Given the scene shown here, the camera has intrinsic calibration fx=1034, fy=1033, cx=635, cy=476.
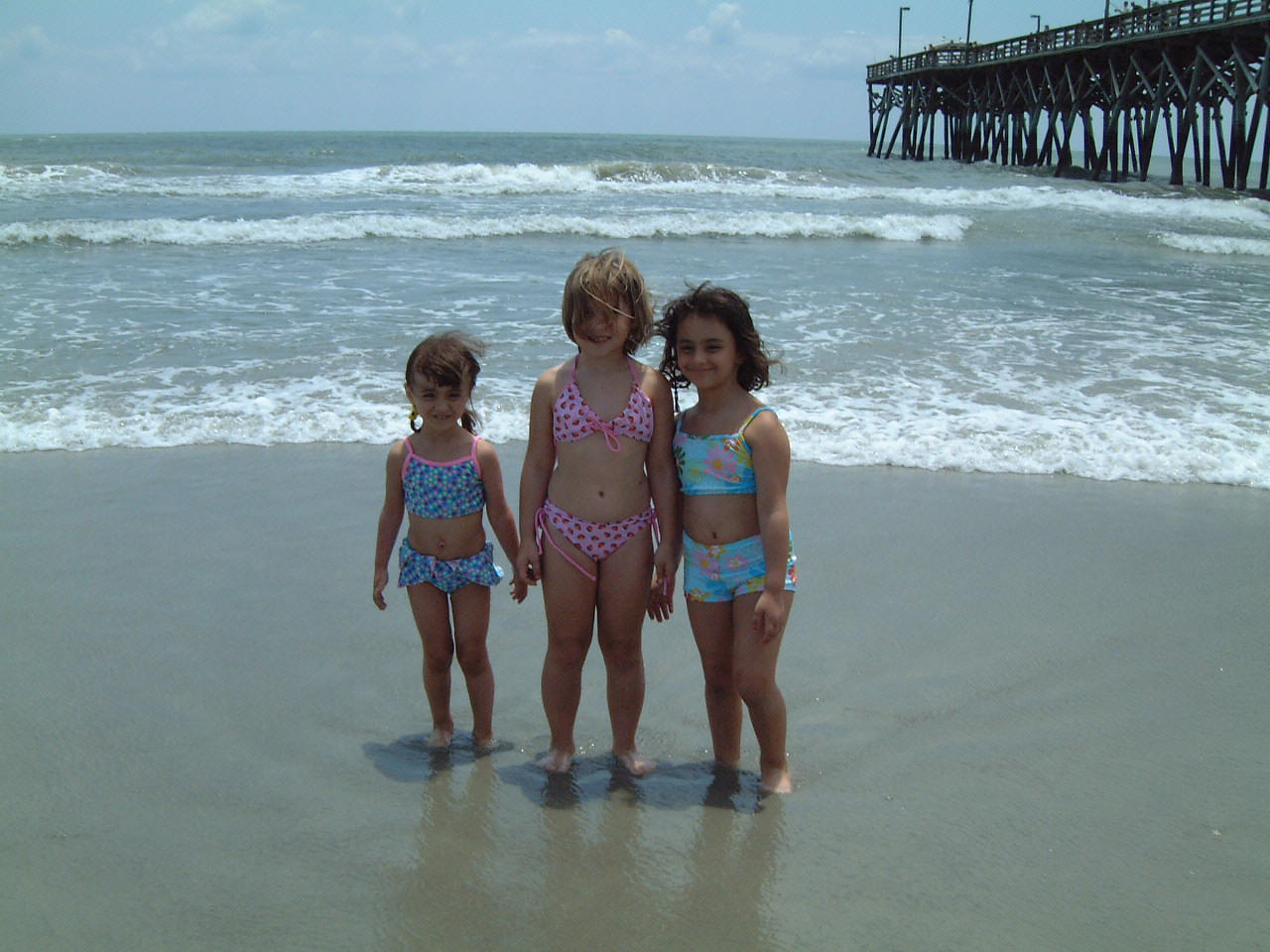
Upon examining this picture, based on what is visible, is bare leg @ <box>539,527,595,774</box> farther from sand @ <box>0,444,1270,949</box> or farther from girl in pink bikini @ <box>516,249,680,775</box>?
sand @ <box>0,444,1270,949</box>

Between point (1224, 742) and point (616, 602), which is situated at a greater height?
point (616, 602)

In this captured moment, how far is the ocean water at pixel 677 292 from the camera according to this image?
234 inches

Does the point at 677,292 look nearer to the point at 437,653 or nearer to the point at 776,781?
the point at 437,653

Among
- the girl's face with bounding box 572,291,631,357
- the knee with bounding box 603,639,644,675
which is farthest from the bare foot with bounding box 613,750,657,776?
the girl's face with bounding box 572,291,631,357

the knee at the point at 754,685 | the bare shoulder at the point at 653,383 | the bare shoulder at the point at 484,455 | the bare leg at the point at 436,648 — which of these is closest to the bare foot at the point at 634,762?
the knee at the point at 754,685

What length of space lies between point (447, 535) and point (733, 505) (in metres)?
0.82

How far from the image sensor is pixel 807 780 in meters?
2.79

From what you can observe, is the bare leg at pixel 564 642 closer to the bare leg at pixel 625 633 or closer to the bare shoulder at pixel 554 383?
the bare leg at pixel 625 633

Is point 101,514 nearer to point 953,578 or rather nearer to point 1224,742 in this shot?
point 953,578

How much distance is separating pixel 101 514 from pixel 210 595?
1135 millimetres

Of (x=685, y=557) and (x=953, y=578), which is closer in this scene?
(x=685, y=557)

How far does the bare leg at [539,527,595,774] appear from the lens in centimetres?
269

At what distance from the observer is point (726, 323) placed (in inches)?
101

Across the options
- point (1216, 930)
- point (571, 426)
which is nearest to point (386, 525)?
point (571, 426)
